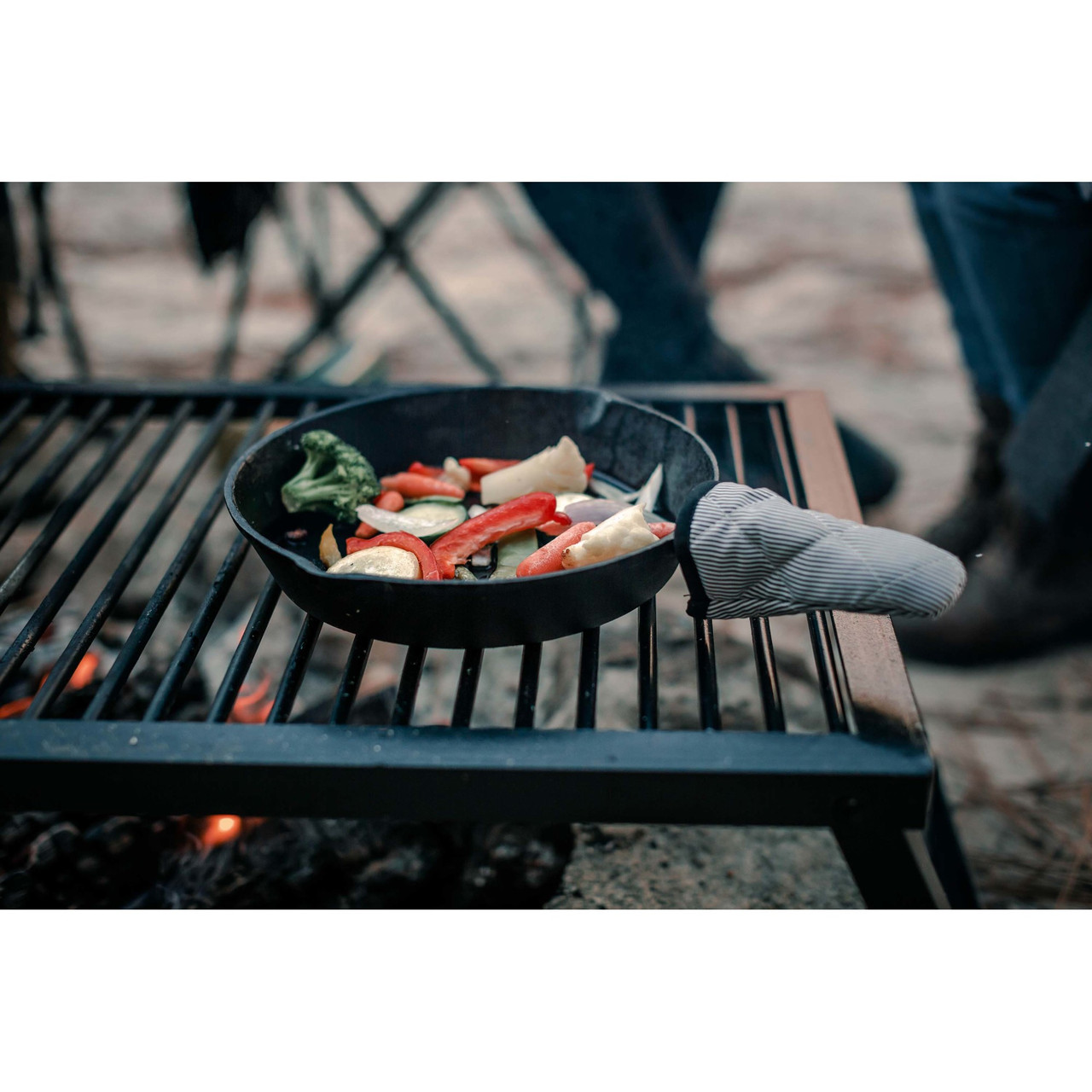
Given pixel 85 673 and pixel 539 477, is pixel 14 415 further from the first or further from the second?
pixel 539 477

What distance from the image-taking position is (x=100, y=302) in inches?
204

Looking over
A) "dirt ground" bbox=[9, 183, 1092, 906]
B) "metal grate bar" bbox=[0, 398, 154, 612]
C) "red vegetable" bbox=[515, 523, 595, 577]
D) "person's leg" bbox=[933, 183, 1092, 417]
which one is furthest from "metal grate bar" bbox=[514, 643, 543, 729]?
"person's leg" bbox=[933, 183, 1092, 417]

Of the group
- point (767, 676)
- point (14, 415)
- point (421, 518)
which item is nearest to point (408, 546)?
point (421, 518)

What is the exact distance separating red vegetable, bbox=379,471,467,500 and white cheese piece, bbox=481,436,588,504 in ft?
0.20

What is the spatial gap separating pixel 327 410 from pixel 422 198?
1837 mm

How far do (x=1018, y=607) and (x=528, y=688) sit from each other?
225 cm

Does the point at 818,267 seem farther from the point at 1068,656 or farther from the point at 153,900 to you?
the point at 153,900

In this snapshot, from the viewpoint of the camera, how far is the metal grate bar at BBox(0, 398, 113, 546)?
152cm

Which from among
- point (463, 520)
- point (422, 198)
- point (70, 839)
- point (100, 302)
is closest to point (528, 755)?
point (463, 520)

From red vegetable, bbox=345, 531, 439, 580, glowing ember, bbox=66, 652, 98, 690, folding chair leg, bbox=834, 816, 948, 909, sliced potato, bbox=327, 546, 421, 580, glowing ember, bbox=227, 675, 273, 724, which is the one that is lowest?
glowing ember, bbox=227, 675, 273, 724

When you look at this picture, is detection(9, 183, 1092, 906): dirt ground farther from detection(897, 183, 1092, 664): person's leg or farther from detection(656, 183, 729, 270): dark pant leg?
detection(656, 183, 729, 270): dark pant leg

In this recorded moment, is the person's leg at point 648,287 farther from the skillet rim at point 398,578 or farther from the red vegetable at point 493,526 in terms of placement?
the red vegetable at point 493,526

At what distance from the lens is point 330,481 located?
1.49 metres

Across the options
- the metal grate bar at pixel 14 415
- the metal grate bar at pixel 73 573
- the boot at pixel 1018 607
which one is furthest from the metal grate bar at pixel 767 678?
the boot at pixel 1018 607
